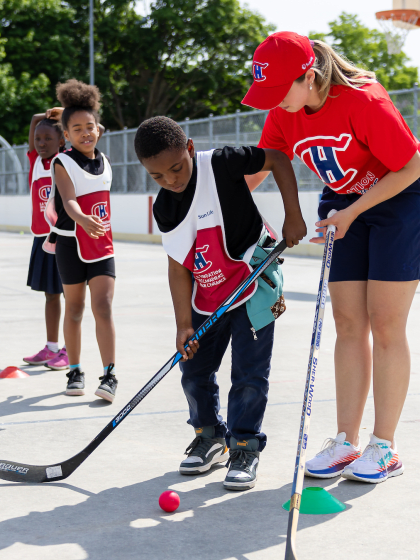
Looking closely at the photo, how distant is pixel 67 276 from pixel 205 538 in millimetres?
2267

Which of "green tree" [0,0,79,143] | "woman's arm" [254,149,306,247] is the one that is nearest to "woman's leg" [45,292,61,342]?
"woman's arm" [254,149,306,247]

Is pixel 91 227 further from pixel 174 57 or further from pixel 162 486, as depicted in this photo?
pixel 174 57

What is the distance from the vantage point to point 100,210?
4395mm

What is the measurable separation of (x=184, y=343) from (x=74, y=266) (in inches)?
61.5

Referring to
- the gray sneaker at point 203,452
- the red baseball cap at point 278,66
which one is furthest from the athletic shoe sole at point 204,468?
the red baseball cap at point 278,66

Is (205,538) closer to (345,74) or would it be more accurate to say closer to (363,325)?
(363,325)

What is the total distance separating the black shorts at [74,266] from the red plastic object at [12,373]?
0.73 meters

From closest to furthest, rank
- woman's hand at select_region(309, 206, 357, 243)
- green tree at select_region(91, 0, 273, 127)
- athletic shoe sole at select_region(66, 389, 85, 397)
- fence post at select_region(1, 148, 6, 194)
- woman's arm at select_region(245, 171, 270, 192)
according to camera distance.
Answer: woman's hand at select_region(309, 206, 357, 243) → woman's arm at select_region(245, 171, 270, 192) → athletic shoe sole at select_region(66, 389, 85, 397) → fence post at select_region(1, 148, 6, 194) → green tree at select_region(91, 0, 273, 127)

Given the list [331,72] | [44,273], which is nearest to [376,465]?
[331,72]

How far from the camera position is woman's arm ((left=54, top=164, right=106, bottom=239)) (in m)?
3.96

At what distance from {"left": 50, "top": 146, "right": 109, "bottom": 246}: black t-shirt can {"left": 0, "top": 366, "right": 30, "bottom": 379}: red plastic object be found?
92 centimetres

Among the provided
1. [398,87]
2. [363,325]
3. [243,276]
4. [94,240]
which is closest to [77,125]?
[94,240]

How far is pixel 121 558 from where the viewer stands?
2.20 m

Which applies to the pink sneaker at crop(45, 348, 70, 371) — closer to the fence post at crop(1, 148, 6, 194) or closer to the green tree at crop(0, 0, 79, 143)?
the fence post at crop(1, 148, 6, 194)
